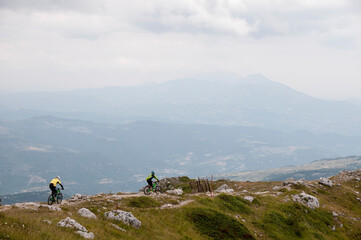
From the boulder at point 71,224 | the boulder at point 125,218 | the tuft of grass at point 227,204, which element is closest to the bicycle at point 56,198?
the boulder at point 125,218

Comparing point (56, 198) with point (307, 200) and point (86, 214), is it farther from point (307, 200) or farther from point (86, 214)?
point (307, 200)

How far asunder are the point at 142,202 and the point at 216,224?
29.7 feet

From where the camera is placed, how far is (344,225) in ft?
144

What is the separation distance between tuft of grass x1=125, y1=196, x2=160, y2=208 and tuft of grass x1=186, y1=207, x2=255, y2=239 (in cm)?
471

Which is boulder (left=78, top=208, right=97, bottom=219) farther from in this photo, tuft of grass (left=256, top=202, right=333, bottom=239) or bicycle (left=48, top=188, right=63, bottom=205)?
tuft of grass (left=256, top=202, right=333, bottom=239)

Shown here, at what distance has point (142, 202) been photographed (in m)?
33.8

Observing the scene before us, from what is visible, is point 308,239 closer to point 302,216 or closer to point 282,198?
point 302,216

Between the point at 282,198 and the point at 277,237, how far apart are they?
15.3 meters

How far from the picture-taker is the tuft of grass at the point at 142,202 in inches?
1292

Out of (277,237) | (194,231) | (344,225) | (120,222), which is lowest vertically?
(344,225)

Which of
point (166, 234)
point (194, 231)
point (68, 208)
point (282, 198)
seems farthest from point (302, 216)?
point (68, 208)

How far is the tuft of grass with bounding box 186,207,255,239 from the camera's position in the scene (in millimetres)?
28703

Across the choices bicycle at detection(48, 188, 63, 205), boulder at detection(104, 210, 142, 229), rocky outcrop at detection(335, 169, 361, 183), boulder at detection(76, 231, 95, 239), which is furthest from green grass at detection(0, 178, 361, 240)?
rocky outcrop at detection(335, 169, 361, 183)

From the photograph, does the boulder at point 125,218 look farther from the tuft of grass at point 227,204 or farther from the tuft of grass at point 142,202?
the tuft of grass at point 227,204
